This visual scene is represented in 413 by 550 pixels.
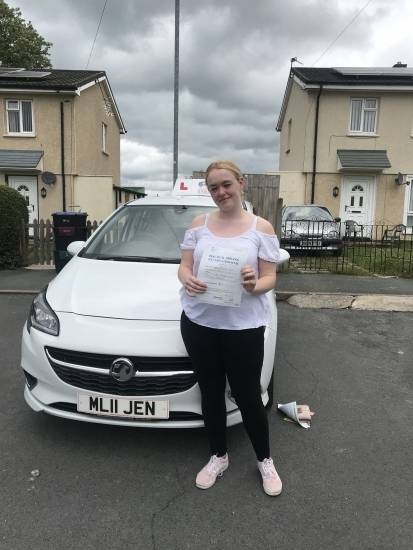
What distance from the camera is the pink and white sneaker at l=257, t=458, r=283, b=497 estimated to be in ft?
7.93

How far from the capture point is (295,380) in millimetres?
4020

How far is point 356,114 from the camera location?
679 inches

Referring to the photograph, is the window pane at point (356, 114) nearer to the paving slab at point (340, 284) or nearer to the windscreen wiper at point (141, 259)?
the paving slab at point (340, 284)

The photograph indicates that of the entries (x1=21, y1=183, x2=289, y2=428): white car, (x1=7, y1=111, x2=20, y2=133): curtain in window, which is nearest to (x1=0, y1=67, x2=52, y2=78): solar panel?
(x1=7, y1=111, x2=20, y2=133): curtain in window

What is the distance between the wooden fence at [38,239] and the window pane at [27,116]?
9528mm

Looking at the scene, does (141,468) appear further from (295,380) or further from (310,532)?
(295,380)

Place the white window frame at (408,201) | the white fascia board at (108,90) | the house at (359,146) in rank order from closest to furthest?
the house at (359,146), the white window frame at (408,201), the white fascia board at (108,90)

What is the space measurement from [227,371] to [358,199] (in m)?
16.5

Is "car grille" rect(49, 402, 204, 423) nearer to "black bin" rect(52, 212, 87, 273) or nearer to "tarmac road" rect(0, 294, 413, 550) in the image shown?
"tarmac road" rect(0, 294, 413, 550)

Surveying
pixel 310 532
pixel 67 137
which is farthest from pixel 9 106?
pixel 310 532

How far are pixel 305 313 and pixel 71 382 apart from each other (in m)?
4.45

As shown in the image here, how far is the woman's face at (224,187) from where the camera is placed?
87.6 inches

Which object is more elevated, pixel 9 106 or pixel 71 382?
pixel 9 106

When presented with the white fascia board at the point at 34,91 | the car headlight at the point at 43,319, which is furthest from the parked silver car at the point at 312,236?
the white fascia board at the point at 34,91
